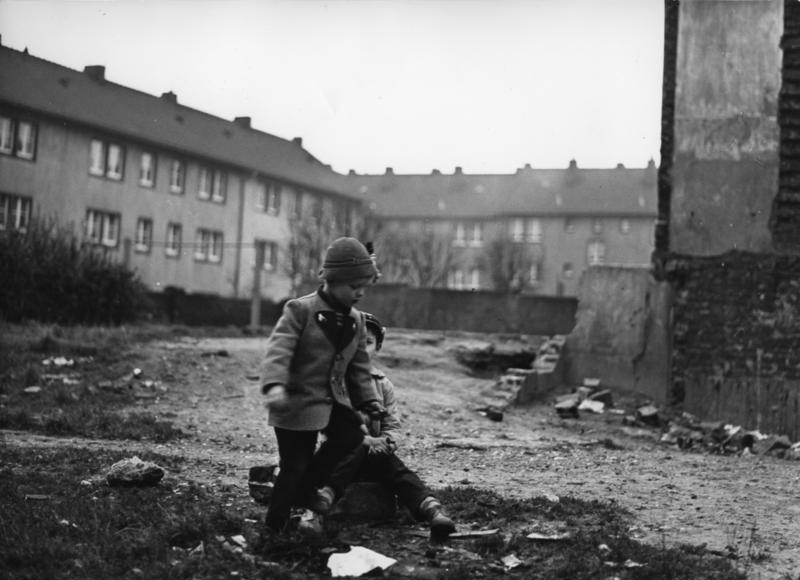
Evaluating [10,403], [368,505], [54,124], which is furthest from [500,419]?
[54,124]

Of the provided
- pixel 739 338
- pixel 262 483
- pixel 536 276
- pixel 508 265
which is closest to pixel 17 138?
pixel 508 265

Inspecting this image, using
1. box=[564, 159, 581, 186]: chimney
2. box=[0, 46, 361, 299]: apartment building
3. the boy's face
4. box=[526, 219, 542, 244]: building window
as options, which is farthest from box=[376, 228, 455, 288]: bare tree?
the boy's face

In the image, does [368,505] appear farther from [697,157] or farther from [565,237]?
[565,237]

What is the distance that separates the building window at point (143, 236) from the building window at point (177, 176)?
2.29 m

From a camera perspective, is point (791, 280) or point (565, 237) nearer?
point (791, 280)

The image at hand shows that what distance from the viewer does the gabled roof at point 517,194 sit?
218ft

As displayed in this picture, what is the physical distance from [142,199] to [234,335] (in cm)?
2423

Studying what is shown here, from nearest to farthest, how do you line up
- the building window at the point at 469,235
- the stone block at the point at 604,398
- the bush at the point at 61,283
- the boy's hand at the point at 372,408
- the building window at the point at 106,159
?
the boy's hand at the point at 372,408, the stone block at the point at 604,398, the bush at the point at 61,283, the building window at the point at 106,159, the building window at the point at 469,235

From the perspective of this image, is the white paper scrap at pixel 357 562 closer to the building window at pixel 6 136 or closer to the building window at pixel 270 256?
the building window at pixel 6 136

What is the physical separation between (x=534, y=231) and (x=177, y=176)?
1167 inches

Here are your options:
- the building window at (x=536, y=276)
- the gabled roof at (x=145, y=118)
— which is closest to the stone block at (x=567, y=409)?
the gabled roof at (x=145, y=118)

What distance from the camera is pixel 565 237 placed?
6638 cm

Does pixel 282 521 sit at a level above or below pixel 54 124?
below

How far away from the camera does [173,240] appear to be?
4575 centimetres
